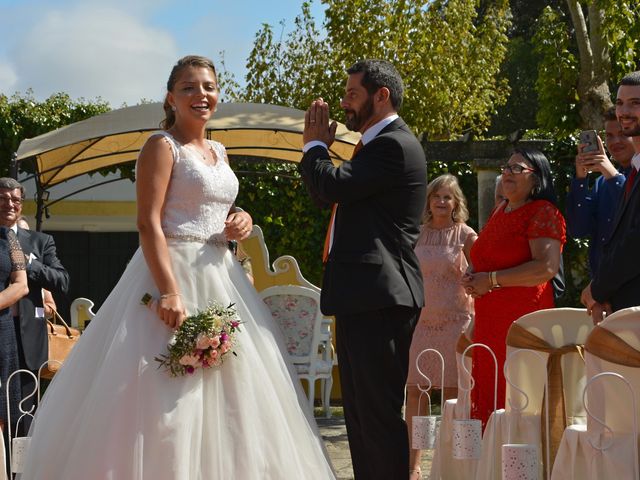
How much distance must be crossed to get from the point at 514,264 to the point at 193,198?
72.7 inches

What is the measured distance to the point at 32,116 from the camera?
53.0 ft

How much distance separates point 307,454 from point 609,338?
126cm

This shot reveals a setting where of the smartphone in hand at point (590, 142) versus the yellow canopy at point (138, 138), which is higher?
the yellow canopy at point (138, 138)

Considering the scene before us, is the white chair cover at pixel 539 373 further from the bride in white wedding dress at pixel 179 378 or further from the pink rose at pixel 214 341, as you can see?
the pink rose at pixel 214 341

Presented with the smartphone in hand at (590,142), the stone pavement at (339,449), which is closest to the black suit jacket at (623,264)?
the smartphone in hand at (590,142)

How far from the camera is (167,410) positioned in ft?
12.7

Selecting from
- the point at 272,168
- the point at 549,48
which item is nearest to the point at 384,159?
the point at 272,168

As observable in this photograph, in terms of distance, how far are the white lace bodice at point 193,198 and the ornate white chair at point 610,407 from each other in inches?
60.7

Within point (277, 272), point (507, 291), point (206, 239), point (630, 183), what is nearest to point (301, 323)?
point (277, 272)

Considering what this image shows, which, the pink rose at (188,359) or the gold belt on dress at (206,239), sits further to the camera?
the gold belt on dress at (206,239)

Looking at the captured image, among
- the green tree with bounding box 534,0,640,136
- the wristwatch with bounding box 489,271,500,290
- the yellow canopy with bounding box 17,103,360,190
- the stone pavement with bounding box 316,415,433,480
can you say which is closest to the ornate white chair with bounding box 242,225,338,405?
the stone pavement with bounding box 316,415,433,480

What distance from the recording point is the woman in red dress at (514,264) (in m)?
5.16

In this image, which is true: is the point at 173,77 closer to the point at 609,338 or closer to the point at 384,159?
the point at 384,159

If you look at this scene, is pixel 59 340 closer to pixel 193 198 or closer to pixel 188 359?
pixel 193 198
